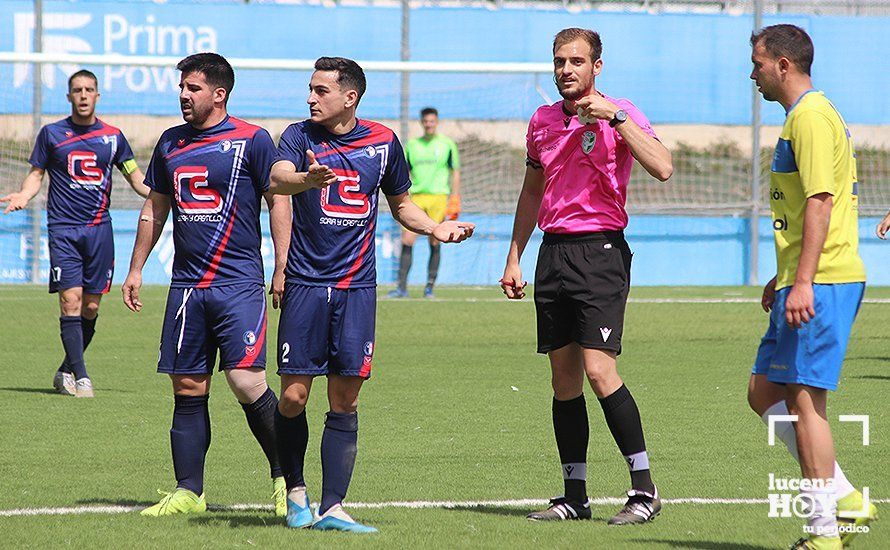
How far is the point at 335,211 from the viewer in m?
6.06

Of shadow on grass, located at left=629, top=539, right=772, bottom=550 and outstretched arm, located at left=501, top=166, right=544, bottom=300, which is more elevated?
outstretched arm, located at left=501, top=166, right=544, bottom=300

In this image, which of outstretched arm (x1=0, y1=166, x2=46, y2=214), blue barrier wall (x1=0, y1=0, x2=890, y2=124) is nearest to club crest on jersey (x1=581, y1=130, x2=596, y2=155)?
outstretched arm (x1=0, y1=166, x2=46, y2=214)

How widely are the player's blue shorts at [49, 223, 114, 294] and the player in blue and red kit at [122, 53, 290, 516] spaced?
4.18 metres


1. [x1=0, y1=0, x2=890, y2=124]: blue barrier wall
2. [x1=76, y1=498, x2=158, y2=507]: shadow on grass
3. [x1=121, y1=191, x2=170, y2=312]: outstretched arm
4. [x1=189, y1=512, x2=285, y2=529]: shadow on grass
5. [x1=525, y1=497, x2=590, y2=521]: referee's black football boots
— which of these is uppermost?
[x1=0, y1=0, x2=890, y2=124]: blue barrier wall

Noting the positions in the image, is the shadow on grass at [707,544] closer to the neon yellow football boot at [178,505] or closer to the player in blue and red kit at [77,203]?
the neon yellow football boot at [178,505]

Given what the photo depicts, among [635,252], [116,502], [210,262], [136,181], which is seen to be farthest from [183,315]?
[635,252]

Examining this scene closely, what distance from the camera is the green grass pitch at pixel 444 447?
586 cm

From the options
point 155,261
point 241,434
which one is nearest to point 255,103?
point 155,261

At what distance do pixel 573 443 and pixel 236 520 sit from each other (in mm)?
1508

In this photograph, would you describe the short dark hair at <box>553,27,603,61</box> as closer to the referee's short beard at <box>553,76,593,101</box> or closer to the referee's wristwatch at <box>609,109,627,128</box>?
the referee's short beard at <box>553,76,593,101</box>

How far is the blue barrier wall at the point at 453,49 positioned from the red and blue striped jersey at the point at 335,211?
16.6 meters

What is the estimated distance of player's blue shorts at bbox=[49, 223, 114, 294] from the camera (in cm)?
1057

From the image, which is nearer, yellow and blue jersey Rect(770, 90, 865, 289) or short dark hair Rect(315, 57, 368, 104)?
yellow and blue jersey Rect(770, 90, 865, 289)

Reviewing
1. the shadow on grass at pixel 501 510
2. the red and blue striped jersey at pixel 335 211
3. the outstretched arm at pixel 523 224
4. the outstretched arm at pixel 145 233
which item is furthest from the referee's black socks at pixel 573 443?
the outstretched arm at pixel 145 233
